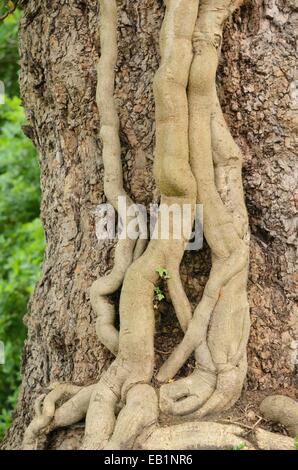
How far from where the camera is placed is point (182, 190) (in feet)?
9.06

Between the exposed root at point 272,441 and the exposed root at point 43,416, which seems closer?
the exposed root at point 272,441

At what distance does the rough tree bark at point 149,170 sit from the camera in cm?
291

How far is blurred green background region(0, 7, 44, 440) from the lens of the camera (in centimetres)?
575

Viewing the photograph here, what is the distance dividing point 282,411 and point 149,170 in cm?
101

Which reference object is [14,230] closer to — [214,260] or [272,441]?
[214,260]

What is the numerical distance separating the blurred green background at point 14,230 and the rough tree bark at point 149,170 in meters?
2.38

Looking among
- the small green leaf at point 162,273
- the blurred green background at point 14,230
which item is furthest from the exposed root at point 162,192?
the blurred green background at point 14,230

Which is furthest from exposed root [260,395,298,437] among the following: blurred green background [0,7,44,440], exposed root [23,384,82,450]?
blurred green background [0,7,44,440]

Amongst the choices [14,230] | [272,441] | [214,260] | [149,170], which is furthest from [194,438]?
[14,230]

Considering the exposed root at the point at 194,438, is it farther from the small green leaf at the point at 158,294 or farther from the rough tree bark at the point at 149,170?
the small green leaf at the point at 158,294

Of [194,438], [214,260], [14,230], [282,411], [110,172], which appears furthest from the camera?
[14,230]

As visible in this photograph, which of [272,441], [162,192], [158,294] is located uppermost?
[162,192]

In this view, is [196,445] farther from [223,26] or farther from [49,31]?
[49,31]

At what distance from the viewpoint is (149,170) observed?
9.75 feet
